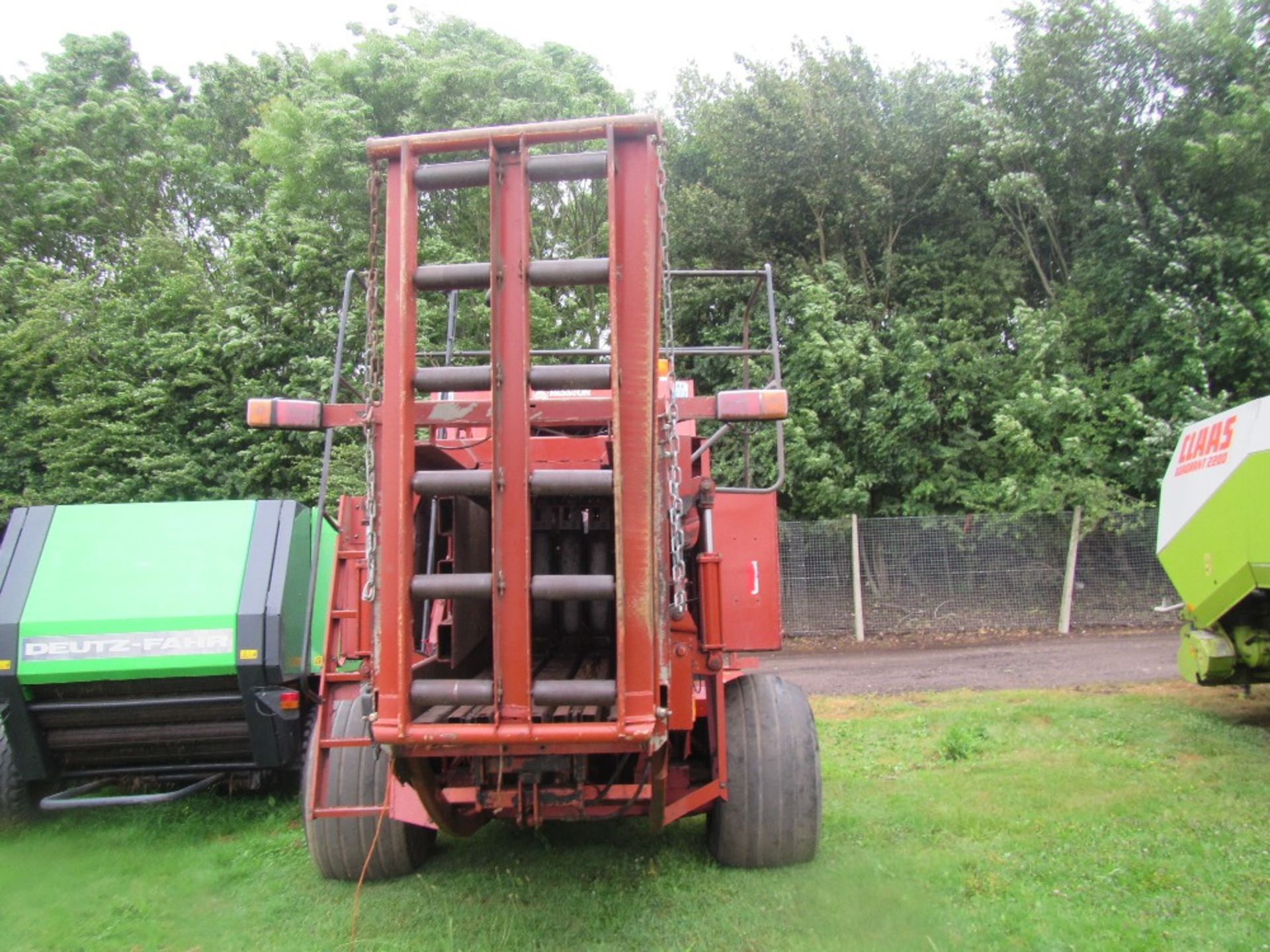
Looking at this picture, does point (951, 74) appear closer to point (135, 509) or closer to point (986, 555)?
point (986, 555)

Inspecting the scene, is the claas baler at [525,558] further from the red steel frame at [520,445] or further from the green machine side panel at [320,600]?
the green machine side panel at [320,600]

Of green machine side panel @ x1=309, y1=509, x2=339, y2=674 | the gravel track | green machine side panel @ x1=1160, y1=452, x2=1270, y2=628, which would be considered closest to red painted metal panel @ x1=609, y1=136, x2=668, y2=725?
green machine side panel @ x1=309, y1=509, x2=339, y2=674

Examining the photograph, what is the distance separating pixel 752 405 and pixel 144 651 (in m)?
4.04

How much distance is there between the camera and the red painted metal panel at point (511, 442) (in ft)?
11.5

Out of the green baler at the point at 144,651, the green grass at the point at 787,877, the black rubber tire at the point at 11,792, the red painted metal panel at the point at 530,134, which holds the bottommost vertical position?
the green grass at the point at 787,877

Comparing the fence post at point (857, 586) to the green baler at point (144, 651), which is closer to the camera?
the green baler at point (144, 651)

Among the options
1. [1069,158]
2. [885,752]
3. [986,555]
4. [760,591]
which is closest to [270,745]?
[760,591]

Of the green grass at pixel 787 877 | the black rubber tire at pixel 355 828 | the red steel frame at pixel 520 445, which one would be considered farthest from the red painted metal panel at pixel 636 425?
the black rubber tire at pixel 355 828

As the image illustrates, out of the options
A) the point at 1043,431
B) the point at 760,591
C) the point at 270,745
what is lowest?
the point at 270,745

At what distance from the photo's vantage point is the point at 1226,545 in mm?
7219

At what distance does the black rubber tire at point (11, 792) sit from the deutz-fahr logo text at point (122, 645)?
0.72 metres

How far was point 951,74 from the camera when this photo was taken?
1705cm

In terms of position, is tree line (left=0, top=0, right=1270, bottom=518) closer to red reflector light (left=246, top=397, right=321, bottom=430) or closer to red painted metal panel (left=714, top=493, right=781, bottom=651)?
red painted metal panel (left=714, top=493, right=781, bottom=651)

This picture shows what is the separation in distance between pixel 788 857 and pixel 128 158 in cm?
2002
